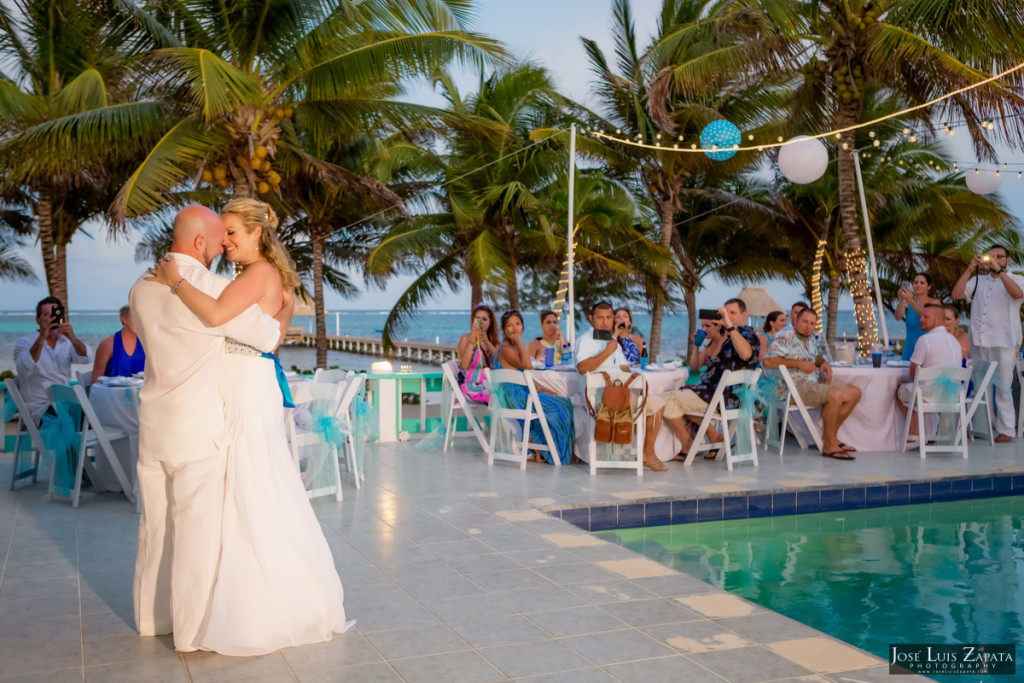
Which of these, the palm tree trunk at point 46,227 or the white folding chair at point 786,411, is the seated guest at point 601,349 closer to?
the white folding chair at point 786,411

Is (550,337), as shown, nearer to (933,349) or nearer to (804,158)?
(804,158)

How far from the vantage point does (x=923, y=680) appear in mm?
2889

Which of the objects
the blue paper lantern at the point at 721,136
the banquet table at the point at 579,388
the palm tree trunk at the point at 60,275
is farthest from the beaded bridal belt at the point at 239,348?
the palm tree trunk at the point at 60,275

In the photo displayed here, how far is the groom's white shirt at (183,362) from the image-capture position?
3.13 metres

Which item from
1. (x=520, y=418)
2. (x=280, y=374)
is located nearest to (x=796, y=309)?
(x=520, y=418)

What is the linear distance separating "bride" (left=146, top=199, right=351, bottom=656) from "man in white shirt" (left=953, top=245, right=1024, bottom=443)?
7278 mm

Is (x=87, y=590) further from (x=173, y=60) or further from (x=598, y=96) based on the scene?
(x=598, y=96)

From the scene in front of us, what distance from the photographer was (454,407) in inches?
320

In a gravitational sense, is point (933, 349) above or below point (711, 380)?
above

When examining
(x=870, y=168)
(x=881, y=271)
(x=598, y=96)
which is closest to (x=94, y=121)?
(x=598, y=96)

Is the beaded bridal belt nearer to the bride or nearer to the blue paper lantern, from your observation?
the bride

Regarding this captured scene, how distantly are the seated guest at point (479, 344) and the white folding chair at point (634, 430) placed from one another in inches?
60.6

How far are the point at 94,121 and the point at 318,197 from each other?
7072mm

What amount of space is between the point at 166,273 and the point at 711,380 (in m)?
4.91
